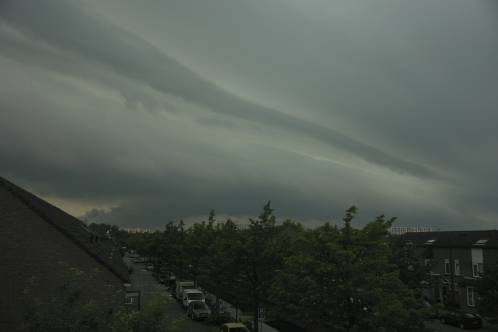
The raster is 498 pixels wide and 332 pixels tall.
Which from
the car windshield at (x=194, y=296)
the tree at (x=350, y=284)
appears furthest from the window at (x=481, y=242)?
the tree at (x=350, y=284)

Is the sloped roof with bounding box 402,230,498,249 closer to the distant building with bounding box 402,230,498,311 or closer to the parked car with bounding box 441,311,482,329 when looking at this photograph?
the distant building with bounding box 402,230,498,311

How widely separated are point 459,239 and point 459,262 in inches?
137

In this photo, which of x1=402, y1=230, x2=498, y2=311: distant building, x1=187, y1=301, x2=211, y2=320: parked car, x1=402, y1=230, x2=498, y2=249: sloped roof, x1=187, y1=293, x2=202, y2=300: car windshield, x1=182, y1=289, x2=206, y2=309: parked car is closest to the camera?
x1=187, y1=301, x2=211, y2=320: parked car

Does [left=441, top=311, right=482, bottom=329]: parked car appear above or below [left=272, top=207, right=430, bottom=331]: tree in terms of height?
below

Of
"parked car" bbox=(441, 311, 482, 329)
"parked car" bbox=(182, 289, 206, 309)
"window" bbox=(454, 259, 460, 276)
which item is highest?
"window" bbox=(454, 259, 460, 276)

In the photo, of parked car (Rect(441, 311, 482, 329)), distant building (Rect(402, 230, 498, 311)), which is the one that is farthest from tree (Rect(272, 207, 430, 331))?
distant building (Rect(402, 230, 498, 311))

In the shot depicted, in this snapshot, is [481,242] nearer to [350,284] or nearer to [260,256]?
[260,256]

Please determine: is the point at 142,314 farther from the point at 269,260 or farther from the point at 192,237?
the point at 192,237

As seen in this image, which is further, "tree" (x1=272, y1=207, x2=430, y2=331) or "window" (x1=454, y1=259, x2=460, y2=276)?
"window" (x1=454, y1=259, x2=460, y2=276)

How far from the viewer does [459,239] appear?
49.6 m

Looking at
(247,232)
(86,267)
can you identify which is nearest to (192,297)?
(247,232)

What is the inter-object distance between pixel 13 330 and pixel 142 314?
13391 mm

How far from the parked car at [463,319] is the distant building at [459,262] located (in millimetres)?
3419

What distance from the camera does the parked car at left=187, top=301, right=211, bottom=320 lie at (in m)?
36.8
